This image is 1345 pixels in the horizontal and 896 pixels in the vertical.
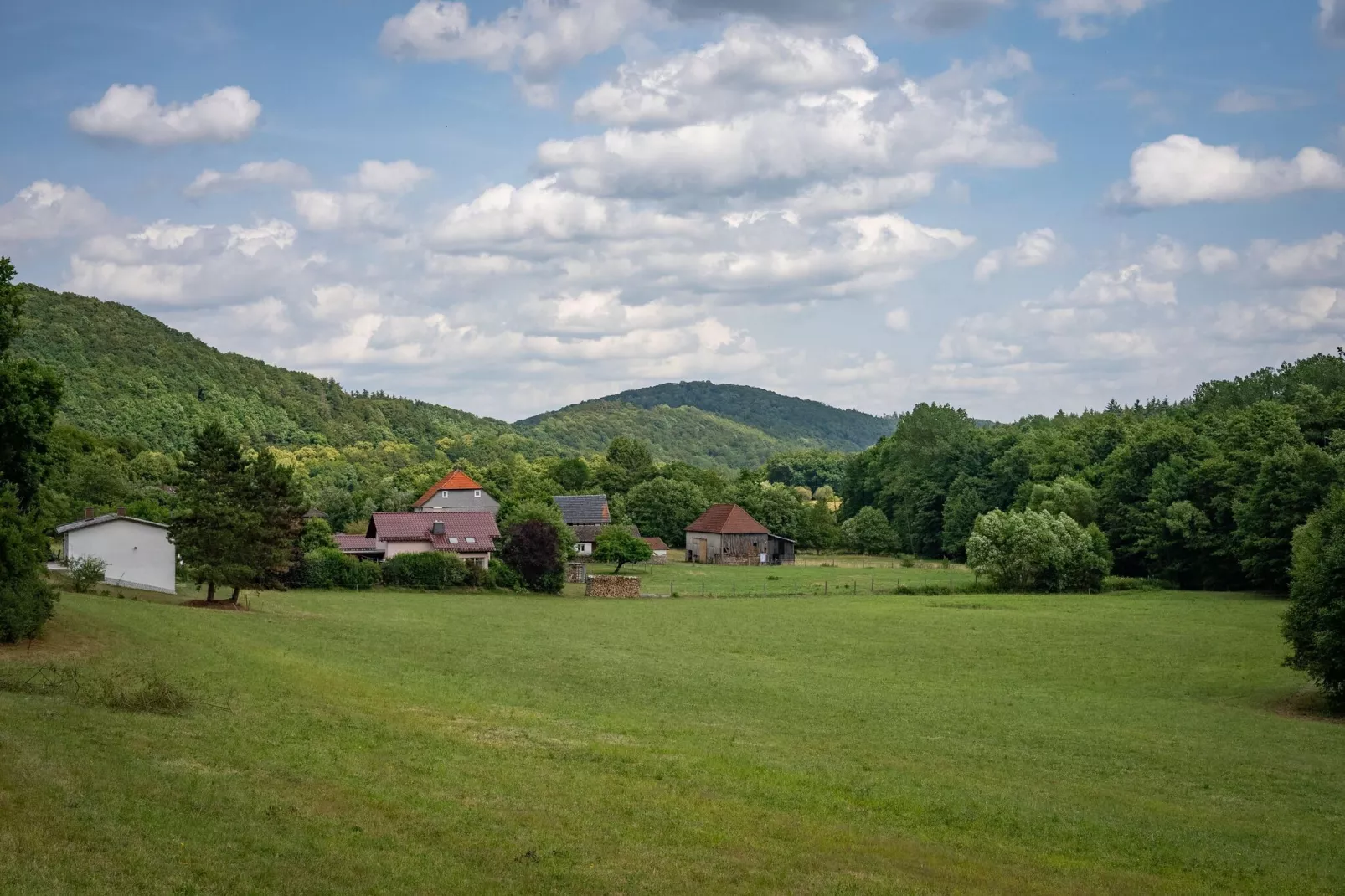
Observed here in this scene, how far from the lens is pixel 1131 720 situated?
29516 millimetres

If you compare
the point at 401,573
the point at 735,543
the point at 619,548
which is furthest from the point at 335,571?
the point at 735,543

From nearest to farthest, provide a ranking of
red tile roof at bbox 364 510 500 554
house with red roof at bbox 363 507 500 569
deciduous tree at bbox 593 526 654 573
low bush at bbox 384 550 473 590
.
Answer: low bush at bbox 384 550 473 590, house with red roof at bbox 363 507 500 569, red tile roof at bbox 364 510 500 554, deciduous tree at bbox 593 526 654 573

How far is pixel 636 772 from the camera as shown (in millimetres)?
20094

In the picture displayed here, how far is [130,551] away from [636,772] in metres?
37.2

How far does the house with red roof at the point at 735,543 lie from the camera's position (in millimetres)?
104750

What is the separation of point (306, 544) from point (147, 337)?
106239 millimetres

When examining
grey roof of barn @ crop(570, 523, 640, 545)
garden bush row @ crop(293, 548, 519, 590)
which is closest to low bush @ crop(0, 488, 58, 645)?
garden bush row @ crop(293, 548, 519, 590)

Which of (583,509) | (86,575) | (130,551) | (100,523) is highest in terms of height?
Answer: (583,509)

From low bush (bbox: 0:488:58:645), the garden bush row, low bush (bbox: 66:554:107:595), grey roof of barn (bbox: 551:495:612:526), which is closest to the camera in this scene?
low bush (bbox: 0:488:58:645)

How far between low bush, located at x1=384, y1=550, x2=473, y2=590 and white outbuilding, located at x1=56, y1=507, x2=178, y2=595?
15.6m

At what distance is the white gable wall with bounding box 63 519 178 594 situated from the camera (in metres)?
49.0

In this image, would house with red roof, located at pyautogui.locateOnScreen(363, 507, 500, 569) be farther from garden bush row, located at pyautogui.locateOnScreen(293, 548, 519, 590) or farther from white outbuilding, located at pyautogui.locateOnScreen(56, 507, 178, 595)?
white outbuilding, located at pyautogui.locateOnScreen(56, 507, 178, 595)

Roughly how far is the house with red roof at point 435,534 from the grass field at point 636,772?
100 feet

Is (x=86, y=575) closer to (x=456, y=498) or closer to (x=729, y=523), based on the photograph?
(x=456, y=498)
